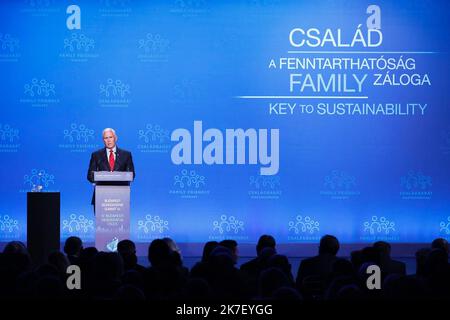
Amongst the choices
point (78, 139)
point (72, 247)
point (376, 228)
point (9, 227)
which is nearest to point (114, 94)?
point (78, 139)

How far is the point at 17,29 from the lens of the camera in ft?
33.1

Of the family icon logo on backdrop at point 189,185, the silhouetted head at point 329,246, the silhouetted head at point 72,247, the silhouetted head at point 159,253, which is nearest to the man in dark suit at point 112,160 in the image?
the family icon logo on backdrop at point 189,185

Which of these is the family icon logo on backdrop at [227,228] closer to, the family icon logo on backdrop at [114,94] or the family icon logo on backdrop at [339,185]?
the family icon logo on backdrop at [339,185]

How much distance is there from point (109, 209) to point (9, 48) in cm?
366

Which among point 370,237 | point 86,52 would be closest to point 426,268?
point 370,237

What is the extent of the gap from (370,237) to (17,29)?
537 cm

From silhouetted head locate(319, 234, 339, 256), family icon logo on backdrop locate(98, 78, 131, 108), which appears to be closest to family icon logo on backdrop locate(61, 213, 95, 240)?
family icon logo on backdrop locate(98, 78, 131, 108)

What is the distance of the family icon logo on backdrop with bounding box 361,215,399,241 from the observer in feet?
33.4

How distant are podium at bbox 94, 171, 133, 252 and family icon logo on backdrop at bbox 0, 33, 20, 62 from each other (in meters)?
3.33

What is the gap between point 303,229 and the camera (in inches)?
400

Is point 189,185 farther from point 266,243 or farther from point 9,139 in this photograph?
point 266,243

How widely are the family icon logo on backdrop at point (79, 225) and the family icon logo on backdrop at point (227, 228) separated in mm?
1591

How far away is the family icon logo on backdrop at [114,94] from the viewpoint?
10.1 meters
